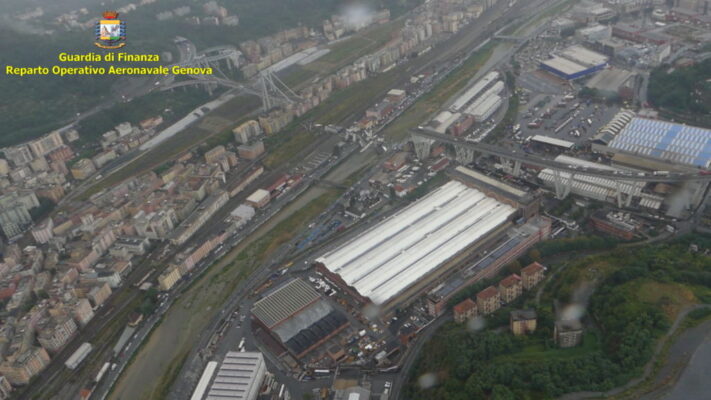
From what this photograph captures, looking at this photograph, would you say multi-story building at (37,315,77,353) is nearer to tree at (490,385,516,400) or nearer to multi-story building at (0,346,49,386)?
multi-story building at (0,346,49,386)

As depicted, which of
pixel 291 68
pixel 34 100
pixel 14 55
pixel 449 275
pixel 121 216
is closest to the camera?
pixel 449 275

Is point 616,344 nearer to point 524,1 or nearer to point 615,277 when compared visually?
point 615,277

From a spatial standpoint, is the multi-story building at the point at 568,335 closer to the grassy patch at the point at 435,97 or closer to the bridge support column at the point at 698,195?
the bridge support column at the point at 698,195

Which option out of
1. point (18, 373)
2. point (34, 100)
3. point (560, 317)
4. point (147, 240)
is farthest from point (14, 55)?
point (560, 317)

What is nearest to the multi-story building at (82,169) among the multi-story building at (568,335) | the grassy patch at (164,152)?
the grassy patch at (164,152)

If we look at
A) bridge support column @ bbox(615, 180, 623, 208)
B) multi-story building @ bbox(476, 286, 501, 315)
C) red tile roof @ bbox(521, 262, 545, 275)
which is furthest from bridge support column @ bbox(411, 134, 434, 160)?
multi-story building @ bbox(476, 286, 501, 315)

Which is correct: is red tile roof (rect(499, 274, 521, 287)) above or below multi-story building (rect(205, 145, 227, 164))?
below
